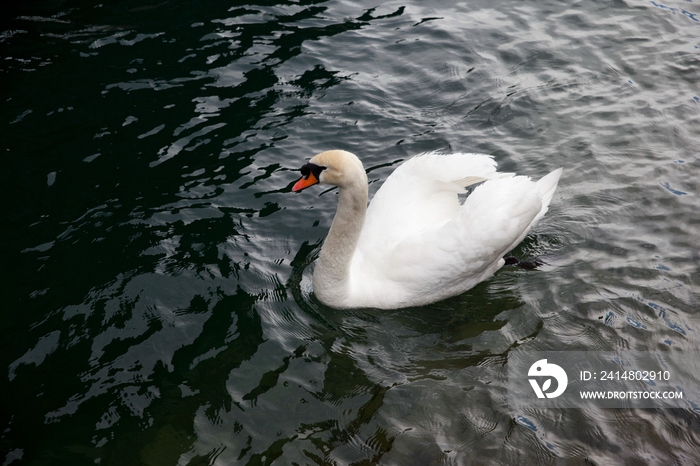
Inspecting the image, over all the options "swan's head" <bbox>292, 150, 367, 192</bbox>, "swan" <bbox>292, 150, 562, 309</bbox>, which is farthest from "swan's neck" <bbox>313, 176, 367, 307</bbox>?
"swan's head" <bbox>292, 150, 367, 192</bbox>

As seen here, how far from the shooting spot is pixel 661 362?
5266 mm

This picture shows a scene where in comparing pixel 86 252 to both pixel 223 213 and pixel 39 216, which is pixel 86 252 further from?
pixel 223 213

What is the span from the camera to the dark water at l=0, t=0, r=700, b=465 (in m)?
4.95

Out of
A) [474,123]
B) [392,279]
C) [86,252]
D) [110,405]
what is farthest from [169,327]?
[474,123]

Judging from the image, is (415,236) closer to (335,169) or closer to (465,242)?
(465,242)

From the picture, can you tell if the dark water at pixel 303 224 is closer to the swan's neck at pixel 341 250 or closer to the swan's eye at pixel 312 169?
the swan's neck at pixel 341 250

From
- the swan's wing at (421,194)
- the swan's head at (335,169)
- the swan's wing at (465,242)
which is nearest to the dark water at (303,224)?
the swan's wing at (465,242)

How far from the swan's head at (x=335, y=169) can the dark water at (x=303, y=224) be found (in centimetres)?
131

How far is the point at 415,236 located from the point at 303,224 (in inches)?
64.8

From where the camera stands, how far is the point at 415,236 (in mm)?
5965

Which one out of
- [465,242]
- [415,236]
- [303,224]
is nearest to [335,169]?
[415,236]

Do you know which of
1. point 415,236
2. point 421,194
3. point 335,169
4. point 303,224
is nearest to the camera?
point 335,169

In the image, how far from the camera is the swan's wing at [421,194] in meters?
6.34

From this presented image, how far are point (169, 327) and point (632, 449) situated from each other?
3997 millimetres
